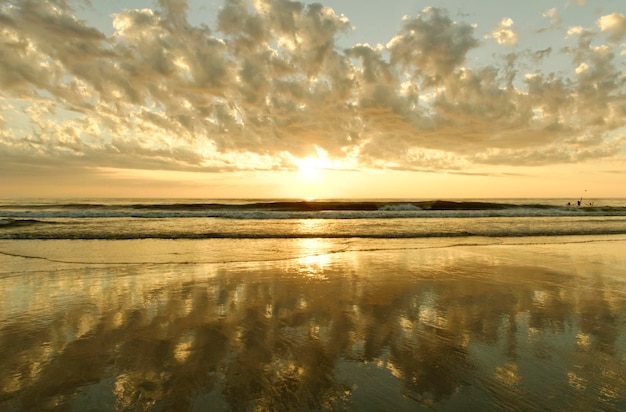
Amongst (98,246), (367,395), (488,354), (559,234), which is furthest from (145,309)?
(559,234)

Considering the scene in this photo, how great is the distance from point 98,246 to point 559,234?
2794cm

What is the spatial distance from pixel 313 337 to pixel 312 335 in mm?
103

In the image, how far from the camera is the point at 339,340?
6.10 m

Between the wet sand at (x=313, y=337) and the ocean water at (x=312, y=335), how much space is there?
28mm

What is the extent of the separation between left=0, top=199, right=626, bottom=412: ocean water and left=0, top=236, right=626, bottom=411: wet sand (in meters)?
0.03

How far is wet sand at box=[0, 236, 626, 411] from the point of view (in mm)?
4371

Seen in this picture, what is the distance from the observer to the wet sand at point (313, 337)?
437 cm

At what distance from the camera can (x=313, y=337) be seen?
6.25 metres

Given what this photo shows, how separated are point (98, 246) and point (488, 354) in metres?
18.4

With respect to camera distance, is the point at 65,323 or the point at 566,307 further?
the point at 566,307

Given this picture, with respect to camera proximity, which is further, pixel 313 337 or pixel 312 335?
pixel 312 335

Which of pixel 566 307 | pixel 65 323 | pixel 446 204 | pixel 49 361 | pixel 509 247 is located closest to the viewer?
pixel 49 361

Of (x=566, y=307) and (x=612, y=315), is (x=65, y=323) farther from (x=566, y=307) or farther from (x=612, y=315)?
(x=612, y=315)

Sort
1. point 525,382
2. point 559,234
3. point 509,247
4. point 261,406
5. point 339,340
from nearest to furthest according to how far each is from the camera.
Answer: point 261,406 → point 525,382 → point 339,340 → point 509,247 → point 559,234
